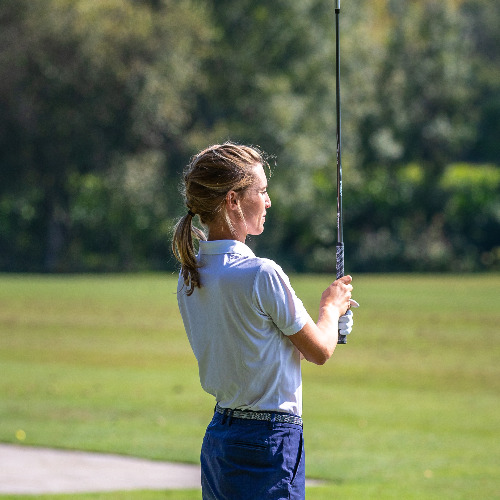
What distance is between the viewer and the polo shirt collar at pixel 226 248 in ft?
10.0

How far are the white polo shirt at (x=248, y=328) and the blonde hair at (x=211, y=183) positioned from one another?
0.06 metres

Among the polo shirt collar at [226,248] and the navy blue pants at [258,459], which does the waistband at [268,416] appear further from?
the polo shirt collar at [226,248]

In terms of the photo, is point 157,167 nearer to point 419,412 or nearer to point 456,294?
point 456,294

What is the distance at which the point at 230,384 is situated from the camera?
118 inches

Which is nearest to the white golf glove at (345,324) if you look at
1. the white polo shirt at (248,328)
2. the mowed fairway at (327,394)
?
the white polo shirt at (248,328)

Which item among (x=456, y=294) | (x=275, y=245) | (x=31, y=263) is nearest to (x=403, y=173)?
(x=275, y=245)

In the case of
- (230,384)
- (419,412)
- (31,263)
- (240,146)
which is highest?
(240,146)

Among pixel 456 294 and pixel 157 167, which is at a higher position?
pixel 157 167

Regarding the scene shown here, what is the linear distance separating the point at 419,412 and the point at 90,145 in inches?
1364

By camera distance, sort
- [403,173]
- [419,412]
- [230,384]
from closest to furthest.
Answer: [230,384], [419,412], [403,173]

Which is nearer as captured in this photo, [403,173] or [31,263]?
[31,263]

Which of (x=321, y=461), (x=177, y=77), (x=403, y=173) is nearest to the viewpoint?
(x=321, y=461)

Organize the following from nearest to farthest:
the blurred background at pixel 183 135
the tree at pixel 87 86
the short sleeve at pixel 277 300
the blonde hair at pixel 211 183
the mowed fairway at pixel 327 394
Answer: the short sleeve at pixel 277 300
the blonde hair at pixel 211 183
the mowed fairway at pixel 327 394
the tree at pixel 87 86
the blurred background at pixel 183 135

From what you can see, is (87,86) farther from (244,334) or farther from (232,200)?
(244,334)
